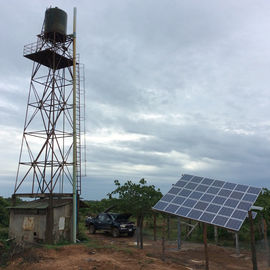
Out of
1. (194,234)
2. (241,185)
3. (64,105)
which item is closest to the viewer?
(241,185)

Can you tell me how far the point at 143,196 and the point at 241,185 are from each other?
8.27 m

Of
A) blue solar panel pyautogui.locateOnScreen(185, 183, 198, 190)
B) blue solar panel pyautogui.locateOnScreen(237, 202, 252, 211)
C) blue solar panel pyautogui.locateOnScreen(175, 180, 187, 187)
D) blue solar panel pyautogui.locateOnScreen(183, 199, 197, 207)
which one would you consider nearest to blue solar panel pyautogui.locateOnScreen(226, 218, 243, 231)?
blue solar panel pyautogui.locateOnScreen(237, 202, 252, 211)

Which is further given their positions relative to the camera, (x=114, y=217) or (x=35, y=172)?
(x=114, y=217)

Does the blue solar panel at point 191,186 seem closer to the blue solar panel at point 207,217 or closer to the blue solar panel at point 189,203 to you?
the blue solar panel at point 189,203

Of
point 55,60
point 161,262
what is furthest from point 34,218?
point 55,60

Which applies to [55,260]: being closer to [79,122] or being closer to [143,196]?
[143,196]

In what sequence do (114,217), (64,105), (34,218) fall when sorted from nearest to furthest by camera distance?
(34,218)
(64,105)
(114,217)

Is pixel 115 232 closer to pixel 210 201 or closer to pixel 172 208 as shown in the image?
pixel 172 208

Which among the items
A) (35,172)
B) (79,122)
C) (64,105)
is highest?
(64,105)

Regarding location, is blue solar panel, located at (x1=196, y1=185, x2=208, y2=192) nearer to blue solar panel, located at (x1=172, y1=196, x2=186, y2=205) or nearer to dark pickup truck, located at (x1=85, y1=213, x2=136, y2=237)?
blue solar panel, located at (x1=172, y1=196, x2=186, y2=205)

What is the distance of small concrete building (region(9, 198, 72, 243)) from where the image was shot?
21156mm

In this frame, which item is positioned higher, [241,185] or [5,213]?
[241,185]

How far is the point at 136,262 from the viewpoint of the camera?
15.6 m

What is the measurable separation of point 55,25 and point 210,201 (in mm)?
19476
